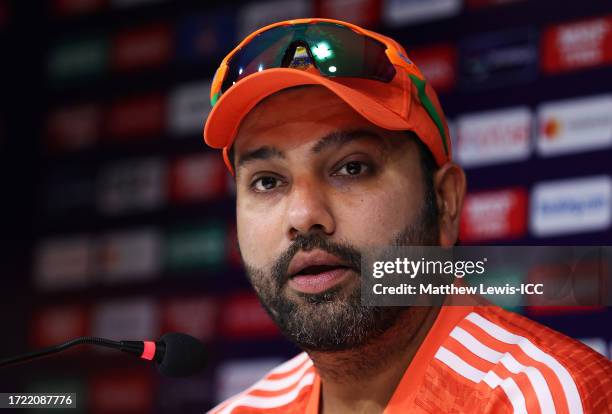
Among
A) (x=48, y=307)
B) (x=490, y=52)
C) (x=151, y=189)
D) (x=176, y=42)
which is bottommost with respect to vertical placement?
(x=48, y=307)

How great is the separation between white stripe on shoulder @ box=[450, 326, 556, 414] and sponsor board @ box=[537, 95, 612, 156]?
1209 mm

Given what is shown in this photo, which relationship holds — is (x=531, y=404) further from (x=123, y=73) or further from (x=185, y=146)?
(x=123, y=73)

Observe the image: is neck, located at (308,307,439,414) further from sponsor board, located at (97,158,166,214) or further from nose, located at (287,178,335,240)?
sponsor board, located at (97,158,166,214)

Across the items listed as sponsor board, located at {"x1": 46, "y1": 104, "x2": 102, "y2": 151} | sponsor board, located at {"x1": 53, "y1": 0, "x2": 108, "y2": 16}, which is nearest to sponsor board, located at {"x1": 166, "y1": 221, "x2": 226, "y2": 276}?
sponsor board, located at {"x1": 46, "y1": 104, "x2": 102, "y2": 151}

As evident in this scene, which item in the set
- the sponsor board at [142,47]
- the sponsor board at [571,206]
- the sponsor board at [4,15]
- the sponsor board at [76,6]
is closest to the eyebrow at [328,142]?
the sponsor board at [571,206]

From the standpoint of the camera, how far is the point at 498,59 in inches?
90.0

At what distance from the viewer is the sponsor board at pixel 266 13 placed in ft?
8.68

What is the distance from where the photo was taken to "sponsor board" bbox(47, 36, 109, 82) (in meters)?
3.00

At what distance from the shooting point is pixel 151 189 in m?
2.85

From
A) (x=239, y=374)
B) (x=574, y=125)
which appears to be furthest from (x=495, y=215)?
(x=239, y=374)

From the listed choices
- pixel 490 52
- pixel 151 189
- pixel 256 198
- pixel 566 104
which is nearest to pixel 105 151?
pixel 151 189

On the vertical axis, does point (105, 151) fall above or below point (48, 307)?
above

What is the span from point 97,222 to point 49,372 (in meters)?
0.51

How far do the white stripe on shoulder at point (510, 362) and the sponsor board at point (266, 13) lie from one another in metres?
1.73
